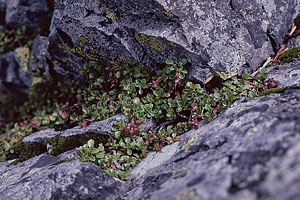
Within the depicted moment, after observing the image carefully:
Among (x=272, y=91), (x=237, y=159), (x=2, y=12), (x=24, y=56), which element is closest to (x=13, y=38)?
(x=24, y=56)

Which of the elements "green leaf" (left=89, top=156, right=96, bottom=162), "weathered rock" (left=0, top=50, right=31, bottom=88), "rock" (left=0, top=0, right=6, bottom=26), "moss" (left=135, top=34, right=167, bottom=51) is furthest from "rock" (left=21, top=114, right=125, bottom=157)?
"rock" (left=0, top=0, right=6, bottom=26)

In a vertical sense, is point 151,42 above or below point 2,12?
below

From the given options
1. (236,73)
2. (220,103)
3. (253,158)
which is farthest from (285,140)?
(236,73)

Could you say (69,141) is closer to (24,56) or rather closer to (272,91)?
(272,91)

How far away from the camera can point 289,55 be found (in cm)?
416

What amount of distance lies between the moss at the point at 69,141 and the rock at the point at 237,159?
2.74ft

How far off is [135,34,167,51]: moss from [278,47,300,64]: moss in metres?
1.82

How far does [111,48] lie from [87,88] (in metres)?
0.98

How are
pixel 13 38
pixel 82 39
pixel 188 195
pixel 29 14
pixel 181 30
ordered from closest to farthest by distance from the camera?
pixel 188 195 < pixel 181 30 < pixel 82 39 < pixel 29 14 < pixel 13 38

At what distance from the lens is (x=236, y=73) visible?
3.93 m

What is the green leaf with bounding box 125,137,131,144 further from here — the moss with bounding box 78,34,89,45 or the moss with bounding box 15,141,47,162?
the moss with bounding box 78,34,89,45

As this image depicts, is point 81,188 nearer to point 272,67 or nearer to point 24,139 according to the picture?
point 24,139

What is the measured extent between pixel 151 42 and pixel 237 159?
2260 mm

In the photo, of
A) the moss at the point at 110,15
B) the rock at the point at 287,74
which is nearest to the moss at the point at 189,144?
the rock at the point at 287,74
